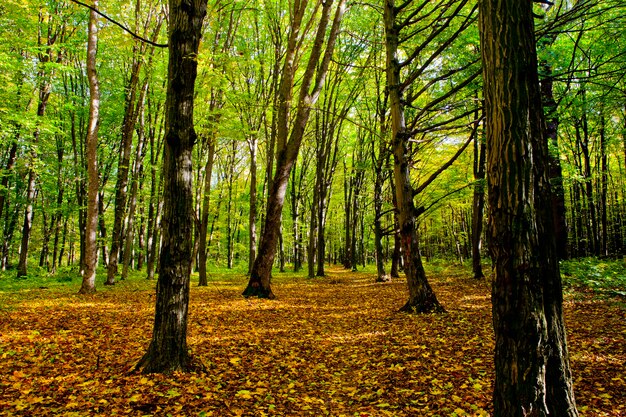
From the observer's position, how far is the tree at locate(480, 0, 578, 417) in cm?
247

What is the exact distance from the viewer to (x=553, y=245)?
2592mm

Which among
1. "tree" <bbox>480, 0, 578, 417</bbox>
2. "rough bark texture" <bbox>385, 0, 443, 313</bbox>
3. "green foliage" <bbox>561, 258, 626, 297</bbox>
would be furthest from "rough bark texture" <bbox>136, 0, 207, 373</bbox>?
"green foliage" <bbox>561, 258, 626, 297</bbox>

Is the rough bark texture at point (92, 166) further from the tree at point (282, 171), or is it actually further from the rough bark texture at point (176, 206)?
the rough bark texture at point (176, 206)

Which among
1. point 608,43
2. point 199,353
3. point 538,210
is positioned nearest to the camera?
point 538,210

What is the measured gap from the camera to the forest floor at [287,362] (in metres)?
3.63

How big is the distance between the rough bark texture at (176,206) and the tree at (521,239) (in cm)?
357

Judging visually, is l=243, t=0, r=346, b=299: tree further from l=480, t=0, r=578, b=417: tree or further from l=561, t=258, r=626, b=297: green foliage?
l=561, t=258, r=626, b=297: green foliage

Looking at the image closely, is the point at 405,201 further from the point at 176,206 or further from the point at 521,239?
the point at 521,239

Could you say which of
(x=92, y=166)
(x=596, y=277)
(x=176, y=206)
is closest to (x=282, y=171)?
(x=92, y=166)

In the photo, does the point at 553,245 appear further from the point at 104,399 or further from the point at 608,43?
the point at 608,43

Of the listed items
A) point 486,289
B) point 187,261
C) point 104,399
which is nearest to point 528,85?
point 187,261

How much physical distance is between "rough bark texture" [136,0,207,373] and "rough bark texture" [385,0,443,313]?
5.43 m

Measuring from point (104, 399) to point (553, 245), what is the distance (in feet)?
14.9

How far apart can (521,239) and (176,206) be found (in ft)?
12.6
